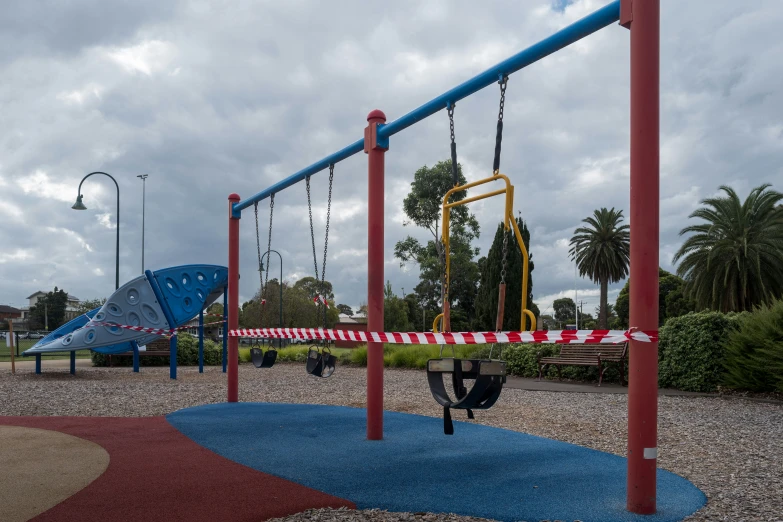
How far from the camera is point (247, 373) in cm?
1630

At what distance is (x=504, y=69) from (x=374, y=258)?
2403 mm

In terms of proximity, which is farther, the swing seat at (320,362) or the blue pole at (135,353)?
the blue pole at (135,353)

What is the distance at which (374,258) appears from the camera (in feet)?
22.4

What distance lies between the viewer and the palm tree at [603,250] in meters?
40.8

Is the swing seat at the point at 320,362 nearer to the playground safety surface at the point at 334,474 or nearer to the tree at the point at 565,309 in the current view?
the playground safety surface at the point at 334,474

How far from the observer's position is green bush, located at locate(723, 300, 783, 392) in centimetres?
1062

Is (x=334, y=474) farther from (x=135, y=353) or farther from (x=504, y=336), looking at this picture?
(x=135, y=353)

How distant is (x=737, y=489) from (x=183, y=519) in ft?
13.0

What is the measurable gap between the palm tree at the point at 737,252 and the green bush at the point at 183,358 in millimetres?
21762

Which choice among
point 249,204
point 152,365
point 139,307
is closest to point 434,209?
point 152,365

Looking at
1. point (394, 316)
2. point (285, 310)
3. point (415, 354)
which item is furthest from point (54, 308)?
point (415, 354)

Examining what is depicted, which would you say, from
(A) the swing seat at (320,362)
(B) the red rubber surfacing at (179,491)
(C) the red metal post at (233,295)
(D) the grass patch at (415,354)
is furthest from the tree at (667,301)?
(B) the red rubber surfacing at (179,491)

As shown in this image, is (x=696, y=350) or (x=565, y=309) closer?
(x=696, y=350)

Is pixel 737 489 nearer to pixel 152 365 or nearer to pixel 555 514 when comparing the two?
pixel 555 514
